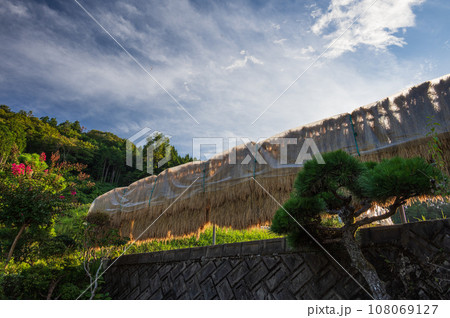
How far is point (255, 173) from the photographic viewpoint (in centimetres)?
342

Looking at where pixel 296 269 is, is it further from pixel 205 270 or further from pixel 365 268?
pixel 205 270

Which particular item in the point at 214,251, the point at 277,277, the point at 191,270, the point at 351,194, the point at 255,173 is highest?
the point at 255,173

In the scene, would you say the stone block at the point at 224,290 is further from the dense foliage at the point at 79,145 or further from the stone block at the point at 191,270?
the dense foliage at the point at 79,145

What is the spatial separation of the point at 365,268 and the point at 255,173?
1.87m

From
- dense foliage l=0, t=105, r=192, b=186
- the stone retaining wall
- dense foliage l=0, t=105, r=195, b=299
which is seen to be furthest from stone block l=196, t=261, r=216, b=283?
dense foliage l=0, t=105, r=192, b=186

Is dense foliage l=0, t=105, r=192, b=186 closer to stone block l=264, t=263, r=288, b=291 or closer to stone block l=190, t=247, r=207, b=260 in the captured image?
stone block l=190, t=247, r=207, b=260

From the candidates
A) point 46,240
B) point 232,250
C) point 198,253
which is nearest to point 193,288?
point 198,253

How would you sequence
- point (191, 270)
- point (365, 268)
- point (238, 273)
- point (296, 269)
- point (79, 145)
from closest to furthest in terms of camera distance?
point (365, 268) → point (296, 269) → point (238, 273) → point (191, 270) → point (79, 145)

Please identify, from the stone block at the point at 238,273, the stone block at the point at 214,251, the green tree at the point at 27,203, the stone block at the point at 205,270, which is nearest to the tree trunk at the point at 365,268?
the stone block at the point at 238,273

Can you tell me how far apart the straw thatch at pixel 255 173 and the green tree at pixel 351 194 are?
76 centimetres

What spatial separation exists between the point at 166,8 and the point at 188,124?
6.27ft

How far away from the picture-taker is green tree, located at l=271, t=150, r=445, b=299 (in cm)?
156

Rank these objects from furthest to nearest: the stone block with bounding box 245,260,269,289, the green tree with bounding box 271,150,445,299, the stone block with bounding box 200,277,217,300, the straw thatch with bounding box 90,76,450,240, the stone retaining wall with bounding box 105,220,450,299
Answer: the stone block with bounding box 200,277,217,300
the stone block with bounding box 245,260,269,289
the straw thatch with bounding box 90,76,450,240
the stone retaining wall with bounding box 105,220,450,299
the green tree with bounding box 271,150,445,299
